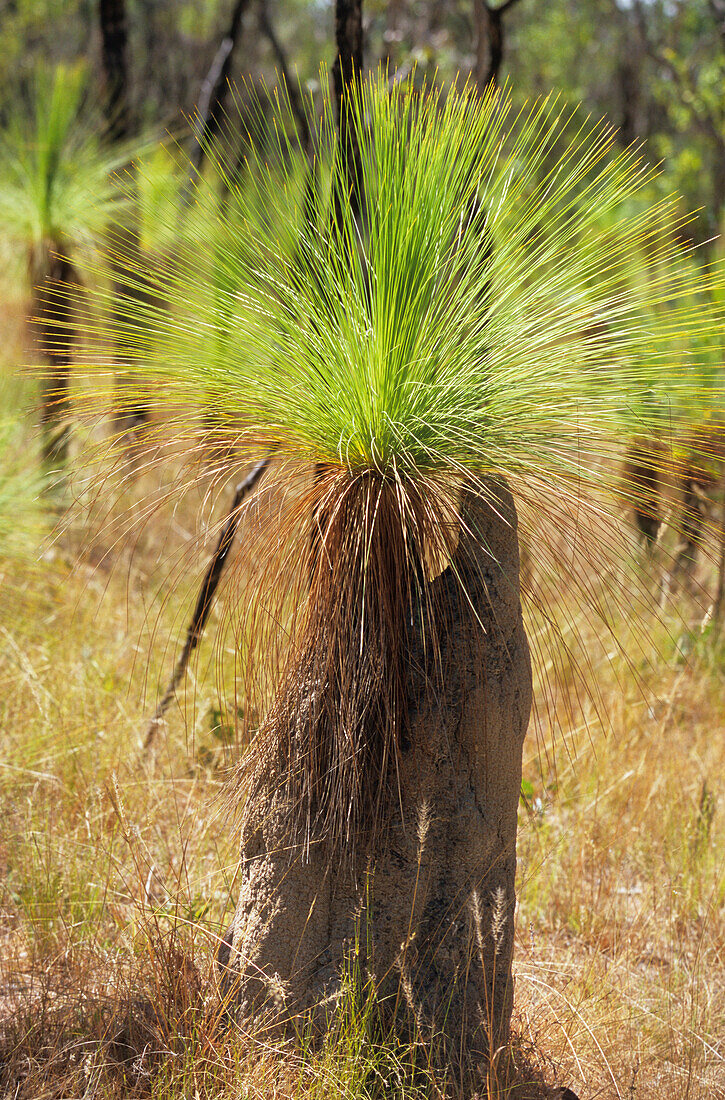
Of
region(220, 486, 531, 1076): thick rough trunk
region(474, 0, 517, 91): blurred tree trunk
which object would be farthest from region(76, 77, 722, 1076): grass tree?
region(474, 0, 517, 91): blurred tree trunk

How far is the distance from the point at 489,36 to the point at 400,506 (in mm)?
3061

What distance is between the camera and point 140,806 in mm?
2691

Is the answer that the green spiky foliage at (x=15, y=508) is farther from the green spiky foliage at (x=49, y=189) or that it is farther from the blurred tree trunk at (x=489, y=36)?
the blurred tree trunk at (x=489, y=36)

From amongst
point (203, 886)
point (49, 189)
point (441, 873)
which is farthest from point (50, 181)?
point (441, 873)

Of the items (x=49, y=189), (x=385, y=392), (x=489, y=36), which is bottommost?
(x=385, y=392)

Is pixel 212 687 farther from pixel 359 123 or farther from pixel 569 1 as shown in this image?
pixel 569 1

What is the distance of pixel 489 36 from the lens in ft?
12.7

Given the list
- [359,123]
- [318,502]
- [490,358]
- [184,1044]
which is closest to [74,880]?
[184,1044]

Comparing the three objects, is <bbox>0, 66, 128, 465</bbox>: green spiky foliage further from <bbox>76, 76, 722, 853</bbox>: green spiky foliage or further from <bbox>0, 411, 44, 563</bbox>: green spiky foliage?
<bbox>76, 76, 722, 853</bbox>: green spiky foliage

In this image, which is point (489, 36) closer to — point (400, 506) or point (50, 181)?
point (50, 181)

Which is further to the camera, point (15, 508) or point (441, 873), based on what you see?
point (15, 508)

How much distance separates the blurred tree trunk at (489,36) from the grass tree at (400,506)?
2248mm

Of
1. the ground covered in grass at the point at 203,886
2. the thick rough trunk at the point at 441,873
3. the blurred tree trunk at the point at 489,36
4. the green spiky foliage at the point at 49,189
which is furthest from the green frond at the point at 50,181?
the thick rough trunk at the point at 441,873

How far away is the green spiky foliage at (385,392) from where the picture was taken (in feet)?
5.53
